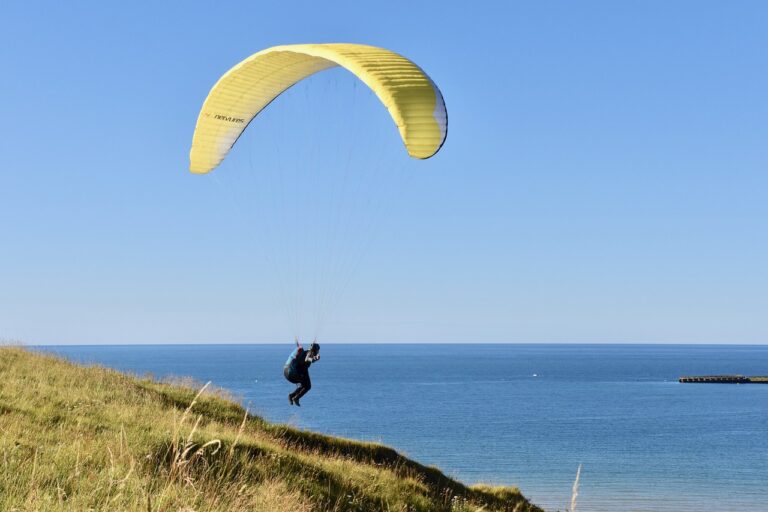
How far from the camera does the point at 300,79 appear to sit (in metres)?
16.0

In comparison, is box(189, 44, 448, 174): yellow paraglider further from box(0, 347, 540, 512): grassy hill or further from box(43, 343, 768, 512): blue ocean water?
box(43, 343, 768, 512): blue ocean water

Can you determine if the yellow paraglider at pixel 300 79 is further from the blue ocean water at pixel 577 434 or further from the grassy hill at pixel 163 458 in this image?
the blue ocean water at pixel 577 434

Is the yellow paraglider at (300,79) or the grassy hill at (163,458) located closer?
the grassy hill at (163,458)

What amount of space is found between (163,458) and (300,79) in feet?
31.3

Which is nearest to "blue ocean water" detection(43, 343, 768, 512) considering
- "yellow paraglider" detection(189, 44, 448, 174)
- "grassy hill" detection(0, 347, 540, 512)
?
"grassy hill" detection(0, 347, 540, 512)

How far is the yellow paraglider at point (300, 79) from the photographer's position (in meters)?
11.3

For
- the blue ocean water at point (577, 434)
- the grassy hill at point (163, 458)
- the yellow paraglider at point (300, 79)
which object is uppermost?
the yellow paraglider at point (300, 79)

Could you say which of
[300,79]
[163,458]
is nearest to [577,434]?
[300,79]

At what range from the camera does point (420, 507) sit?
13.4 metres

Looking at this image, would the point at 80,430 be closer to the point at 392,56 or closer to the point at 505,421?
the point at 392,56

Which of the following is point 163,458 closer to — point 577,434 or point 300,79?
point 300,79

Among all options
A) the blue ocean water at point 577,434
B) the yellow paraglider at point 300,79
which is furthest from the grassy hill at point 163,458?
the yellow paraglider at point 300,79

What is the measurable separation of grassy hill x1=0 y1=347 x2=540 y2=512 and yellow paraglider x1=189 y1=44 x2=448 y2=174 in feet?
17.4

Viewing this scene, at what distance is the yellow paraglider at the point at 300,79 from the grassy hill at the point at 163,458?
531cm
